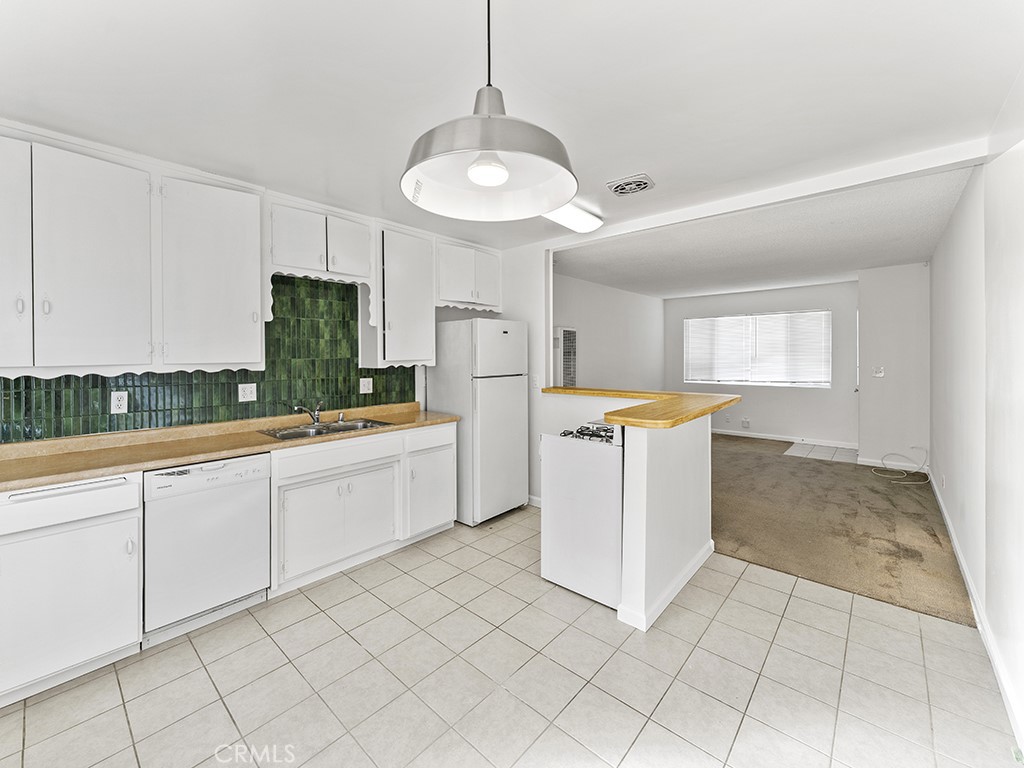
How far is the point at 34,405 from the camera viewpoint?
7.55ft

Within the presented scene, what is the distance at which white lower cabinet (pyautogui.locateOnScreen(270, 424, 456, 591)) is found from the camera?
105 inches

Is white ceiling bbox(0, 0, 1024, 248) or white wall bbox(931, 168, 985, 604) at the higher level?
white ceiling bbox(0, 0, 1024, 248)

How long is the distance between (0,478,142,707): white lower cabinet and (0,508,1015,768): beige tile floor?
145 millimetres

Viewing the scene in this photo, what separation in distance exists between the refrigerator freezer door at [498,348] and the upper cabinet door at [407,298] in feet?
1.32

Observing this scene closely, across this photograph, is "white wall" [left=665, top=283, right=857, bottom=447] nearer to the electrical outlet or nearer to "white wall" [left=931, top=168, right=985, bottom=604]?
"white wall" [left=931, top=168, right=985, bottom=604]

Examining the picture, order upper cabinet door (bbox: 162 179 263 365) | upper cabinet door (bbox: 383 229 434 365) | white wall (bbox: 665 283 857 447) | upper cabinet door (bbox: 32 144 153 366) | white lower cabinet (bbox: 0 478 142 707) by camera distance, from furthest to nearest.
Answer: white wall (bbox: 665 283 857 447) → upper cabinet door (bbox: 383 229 434 365) → upper cabinet door (bbox: 162 179 263 365) → upper cabinet door (bbox: 32 144 153 366) → white lower cabinet (bbox: 0 478 142 707)

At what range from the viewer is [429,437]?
3.41m

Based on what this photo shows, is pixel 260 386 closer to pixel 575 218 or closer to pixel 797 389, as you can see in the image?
pixel 575 218

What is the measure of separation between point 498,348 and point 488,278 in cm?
84

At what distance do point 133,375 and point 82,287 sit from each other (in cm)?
58

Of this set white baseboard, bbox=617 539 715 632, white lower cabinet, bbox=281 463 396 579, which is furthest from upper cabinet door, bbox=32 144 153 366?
white baseboard, bbox=617 539 715 632

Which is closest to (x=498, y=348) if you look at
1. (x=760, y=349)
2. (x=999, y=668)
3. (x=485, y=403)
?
(x=485, y=403)

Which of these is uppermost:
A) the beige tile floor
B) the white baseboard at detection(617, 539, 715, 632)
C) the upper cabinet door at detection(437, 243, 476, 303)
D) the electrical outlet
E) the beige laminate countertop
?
the upper cabinet door at detection(437, 243, 476, 303)

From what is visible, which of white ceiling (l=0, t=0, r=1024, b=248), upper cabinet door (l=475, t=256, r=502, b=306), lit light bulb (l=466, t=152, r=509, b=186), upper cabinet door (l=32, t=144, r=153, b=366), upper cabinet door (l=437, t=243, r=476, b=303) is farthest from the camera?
upper cabinet door (l=475, t=256, r=502, b=306)
